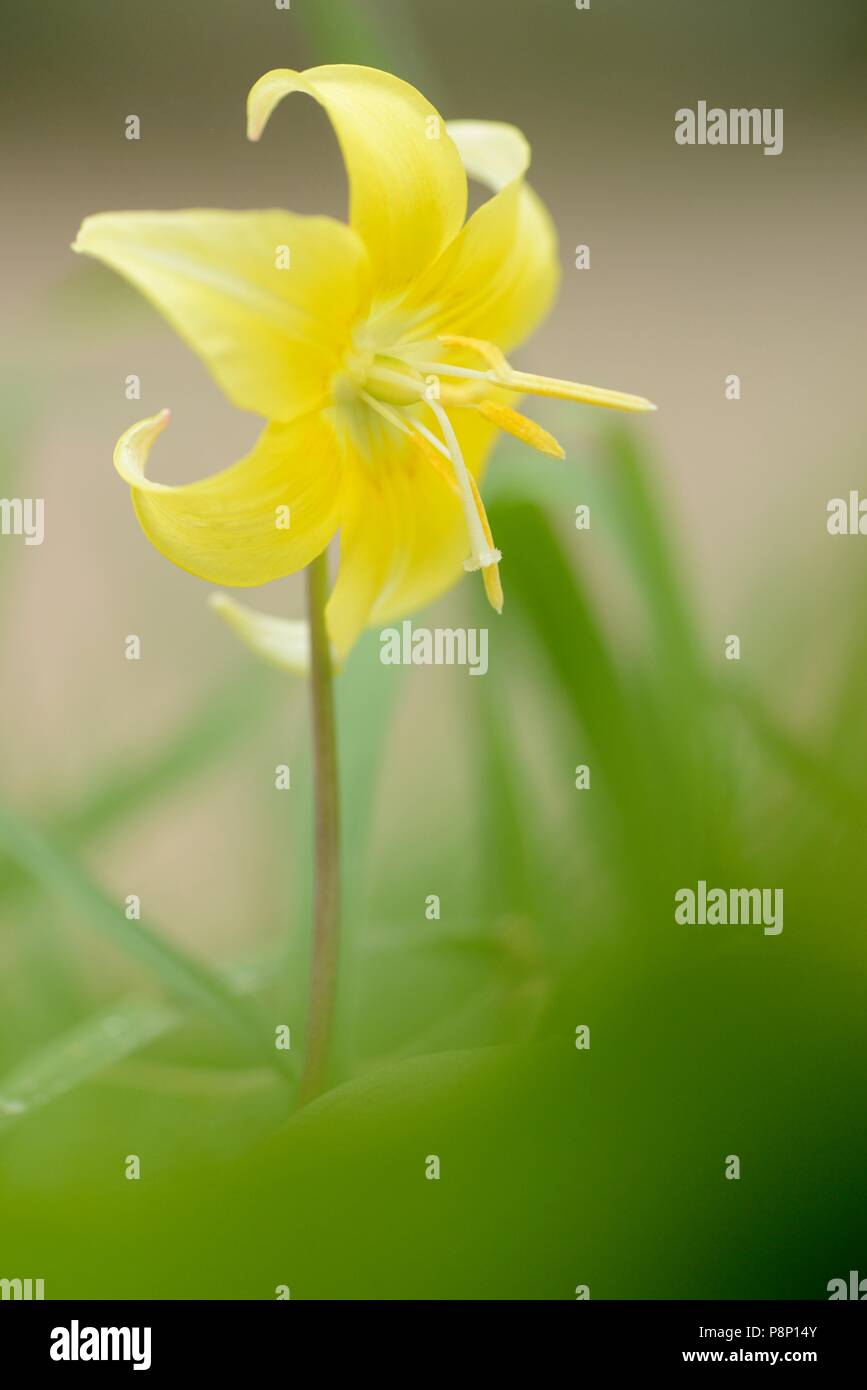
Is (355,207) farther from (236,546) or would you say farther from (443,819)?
(443,819)

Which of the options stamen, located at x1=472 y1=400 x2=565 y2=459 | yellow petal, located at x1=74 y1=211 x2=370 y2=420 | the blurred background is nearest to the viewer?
the blurred background

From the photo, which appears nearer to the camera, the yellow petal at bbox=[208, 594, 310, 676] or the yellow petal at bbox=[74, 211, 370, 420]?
the yellow petal at bbox=[74, 211, 370, 420]

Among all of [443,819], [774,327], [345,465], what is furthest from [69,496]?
[345,465]

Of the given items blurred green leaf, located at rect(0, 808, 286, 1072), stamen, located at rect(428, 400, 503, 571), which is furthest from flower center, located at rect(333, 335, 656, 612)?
blurred green leaf, located at rect(0, 808, 286, 1072)

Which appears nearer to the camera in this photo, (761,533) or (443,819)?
(761,533)
